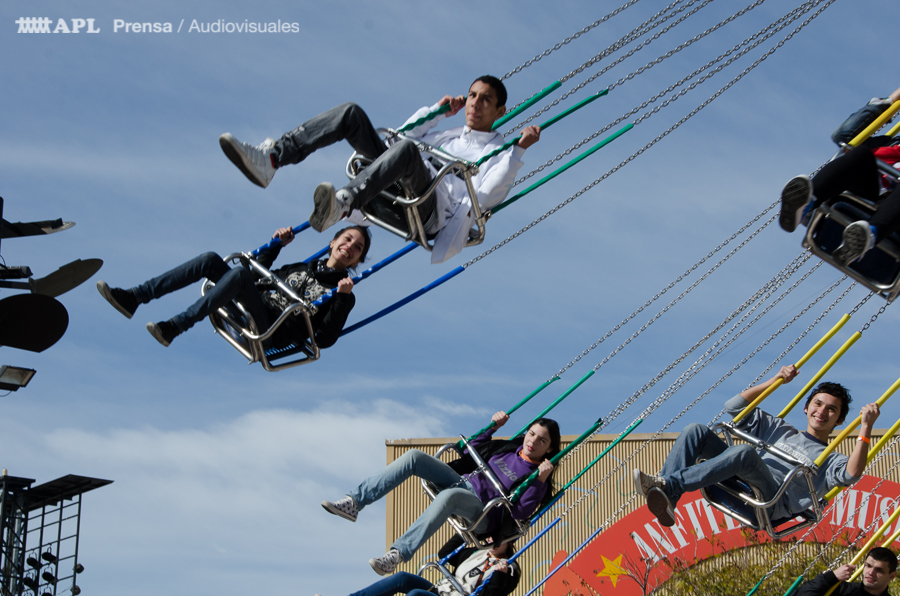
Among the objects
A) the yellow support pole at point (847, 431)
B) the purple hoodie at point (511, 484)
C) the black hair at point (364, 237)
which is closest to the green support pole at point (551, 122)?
the black hair at point (364, 237)

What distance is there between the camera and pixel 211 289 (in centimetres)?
607

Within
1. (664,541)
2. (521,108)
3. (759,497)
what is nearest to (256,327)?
(521,108)

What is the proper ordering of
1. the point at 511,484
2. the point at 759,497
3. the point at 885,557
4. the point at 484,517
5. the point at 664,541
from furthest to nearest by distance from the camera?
the point at 664,541 → the point at 885,557 → the point at 511,484 → the point at 484,517 → the point at 759,497

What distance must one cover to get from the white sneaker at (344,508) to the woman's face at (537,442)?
1.36 meters

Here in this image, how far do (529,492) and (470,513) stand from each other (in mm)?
477

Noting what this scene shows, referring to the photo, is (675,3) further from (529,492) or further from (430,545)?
(430,545)

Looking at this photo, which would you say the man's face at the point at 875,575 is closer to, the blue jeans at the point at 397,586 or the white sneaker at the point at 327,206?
the blue jeans at the point at 397,586

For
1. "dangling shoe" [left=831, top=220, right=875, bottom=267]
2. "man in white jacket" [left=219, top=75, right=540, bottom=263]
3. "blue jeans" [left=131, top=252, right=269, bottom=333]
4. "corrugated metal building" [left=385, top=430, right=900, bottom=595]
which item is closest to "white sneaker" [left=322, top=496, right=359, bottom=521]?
"blue jeans" [left=131, top=252, right=269, bottom=333]

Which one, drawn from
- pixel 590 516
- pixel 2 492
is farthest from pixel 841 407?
pixel 590 516

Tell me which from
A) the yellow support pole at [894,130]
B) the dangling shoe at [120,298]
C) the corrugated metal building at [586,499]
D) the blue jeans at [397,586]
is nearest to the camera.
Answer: the dangling shoe at [120,298]

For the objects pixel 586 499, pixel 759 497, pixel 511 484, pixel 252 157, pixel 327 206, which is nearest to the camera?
pixel 327 206

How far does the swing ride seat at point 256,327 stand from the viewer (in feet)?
20.1

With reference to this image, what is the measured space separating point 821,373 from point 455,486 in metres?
2.52

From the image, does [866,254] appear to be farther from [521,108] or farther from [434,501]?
[434,501]
